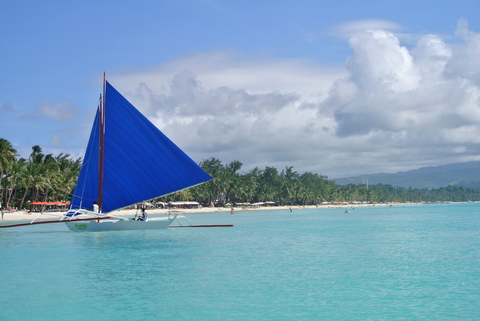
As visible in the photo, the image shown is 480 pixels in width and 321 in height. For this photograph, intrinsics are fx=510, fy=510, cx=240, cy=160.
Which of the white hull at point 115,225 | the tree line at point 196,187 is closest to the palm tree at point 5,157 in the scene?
the tree line at point 196,187

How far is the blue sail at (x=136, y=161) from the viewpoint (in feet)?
102

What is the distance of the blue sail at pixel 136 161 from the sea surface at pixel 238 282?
11.3ft

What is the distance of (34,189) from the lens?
7925 cm

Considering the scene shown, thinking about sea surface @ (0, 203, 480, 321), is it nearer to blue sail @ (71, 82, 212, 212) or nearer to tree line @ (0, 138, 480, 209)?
blue sail @ (71, 82, 212, 212)

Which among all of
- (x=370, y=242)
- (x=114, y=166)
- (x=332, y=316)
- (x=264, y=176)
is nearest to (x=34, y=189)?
(x=114, y=166)

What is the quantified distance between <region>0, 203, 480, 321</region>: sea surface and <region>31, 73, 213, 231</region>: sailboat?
3220mm

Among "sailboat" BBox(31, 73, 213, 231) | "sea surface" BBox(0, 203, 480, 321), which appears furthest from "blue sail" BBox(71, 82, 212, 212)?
"sea surface" BBox(0, 203, 480, 321)

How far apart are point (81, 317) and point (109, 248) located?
16.4 m

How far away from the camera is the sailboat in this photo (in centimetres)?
3109

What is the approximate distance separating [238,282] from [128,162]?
15.3 metres

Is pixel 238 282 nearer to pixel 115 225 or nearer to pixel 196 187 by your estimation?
pixel 115 225

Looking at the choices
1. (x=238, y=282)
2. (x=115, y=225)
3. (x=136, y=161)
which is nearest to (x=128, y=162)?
(x=136, y=161)

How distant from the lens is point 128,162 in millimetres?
31453

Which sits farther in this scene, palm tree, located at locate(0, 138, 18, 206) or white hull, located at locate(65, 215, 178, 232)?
palm tree, located at locate(0, 138, 18, 206)
